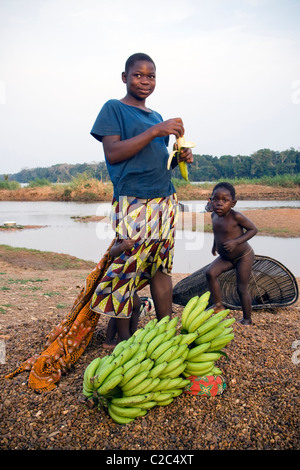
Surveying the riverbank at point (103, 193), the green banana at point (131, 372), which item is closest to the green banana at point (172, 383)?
the green banana at point (131, 372)

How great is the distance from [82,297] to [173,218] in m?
0.84

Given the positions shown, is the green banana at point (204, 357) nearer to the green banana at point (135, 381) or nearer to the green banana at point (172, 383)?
the green banana at point (172, 383)

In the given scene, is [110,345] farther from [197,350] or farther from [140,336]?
[197,350]

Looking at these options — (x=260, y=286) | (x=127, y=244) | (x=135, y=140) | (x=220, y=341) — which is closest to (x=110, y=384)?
(x=220, y=341)

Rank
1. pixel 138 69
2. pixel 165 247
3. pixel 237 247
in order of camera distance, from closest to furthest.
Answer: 1. pixel 138 69
2. pixel 165 247
3. pixel 237 247

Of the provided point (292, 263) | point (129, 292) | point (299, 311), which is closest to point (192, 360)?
point (129, 292)

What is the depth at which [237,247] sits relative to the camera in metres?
3.73

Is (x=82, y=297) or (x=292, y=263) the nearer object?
(x=82, y=297)

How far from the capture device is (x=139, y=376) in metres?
1.99

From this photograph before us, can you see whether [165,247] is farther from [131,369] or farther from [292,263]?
A: [292,263]

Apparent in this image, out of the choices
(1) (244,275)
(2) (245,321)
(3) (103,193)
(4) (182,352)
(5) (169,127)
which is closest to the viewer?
(4) (182,352)

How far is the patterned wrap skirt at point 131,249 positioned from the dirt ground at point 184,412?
454 mm

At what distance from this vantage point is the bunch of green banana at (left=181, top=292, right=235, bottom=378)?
2199mm

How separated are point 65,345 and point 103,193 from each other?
2331 cm
